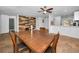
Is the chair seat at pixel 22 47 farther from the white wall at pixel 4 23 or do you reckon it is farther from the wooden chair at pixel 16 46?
the white wall at pixel 4 23

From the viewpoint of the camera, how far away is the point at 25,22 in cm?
169

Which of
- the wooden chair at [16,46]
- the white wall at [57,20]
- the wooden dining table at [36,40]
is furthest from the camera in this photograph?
the wooden chair at [16,46]

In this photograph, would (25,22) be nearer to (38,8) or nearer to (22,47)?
(38,8)

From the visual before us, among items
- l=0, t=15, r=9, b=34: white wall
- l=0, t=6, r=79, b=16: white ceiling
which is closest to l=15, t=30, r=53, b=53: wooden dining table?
l=0, t=15, r=9, b=34: white wall

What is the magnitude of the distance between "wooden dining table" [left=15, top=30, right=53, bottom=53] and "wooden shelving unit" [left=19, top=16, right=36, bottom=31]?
14 centimetres

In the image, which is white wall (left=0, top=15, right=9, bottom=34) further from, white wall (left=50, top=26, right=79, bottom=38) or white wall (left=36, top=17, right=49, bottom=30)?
white wall (left=50, top=26, right=79, bottom=38)

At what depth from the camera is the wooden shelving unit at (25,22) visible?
1603mm

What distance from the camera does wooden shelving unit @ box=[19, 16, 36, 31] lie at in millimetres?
1603

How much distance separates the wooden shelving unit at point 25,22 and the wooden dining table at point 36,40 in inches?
5.5

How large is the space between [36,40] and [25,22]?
0.34m

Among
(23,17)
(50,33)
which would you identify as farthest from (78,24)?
(23,17)

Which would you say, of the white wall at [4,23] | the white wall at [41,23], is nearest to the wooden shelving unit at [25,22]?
the white wall at [41,23]
